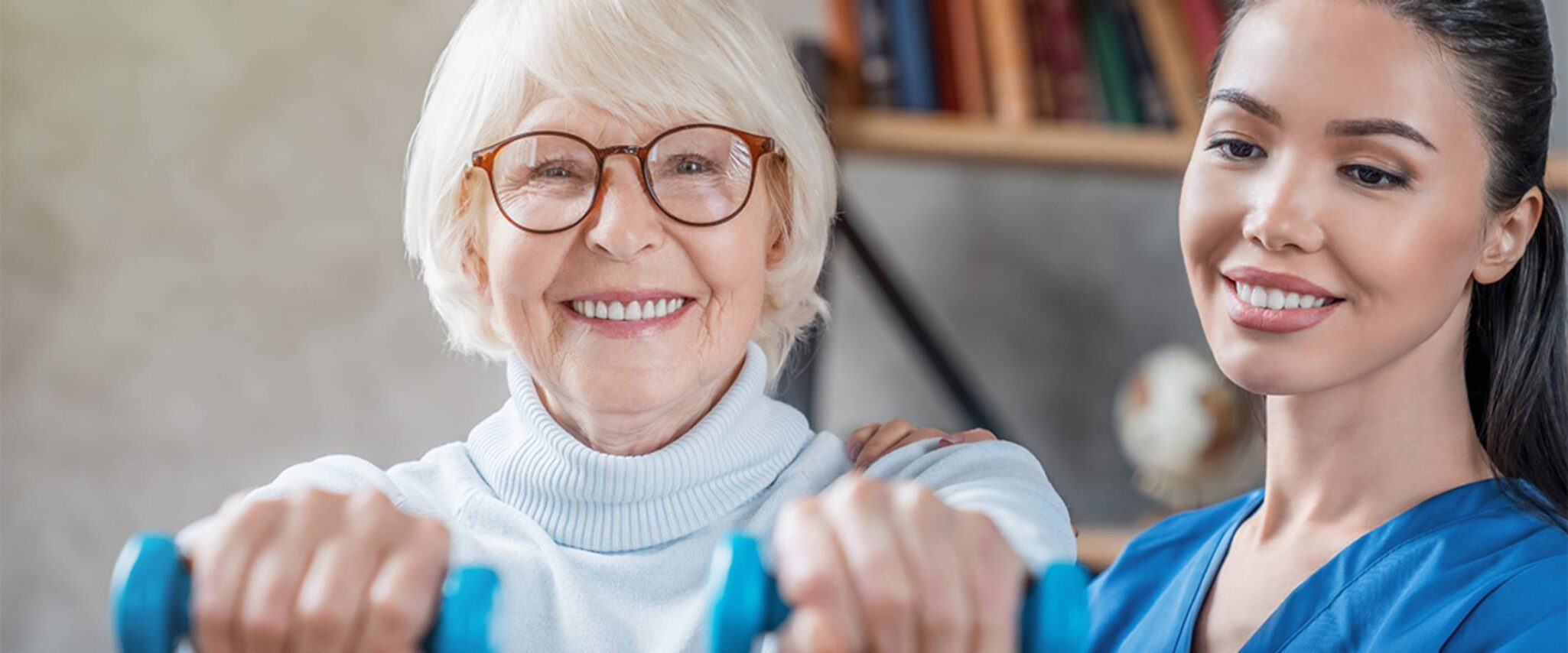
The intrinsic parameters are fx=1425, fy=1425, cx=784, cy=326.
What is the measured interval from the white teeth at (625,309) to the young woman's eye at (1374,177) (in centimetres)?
42

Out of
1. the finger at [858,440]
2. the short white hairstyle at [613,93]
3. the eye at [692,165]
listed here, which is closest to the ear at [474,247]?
the short white hairstyle at [613,93]

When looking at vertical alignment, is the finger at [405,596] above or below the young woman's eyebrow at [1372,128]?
below

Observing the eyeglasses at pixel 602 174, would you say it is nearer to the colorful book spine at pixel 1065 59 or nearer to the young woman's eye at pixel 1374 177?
the young woman's eye at pixel 1374 177

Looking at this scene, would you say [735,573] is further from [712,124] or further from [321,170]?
[321,170]

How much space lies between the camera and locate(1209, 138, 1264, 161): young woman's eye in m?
0.91

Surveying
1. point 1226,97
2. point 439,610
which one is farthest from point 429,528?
point 1226,97

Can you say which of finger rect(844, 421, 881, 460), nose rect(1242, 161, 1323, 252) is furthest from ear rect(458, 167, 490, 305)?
nose rect(1242, 161, 1323, 252)

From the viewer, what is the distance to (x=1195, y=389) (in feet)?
6.02

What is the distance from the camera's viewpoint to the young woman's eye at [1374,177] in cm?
87

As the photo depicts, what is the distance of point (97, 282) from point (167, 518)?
336mm

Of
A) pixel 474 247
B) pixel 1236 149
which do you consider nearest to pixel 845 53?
pixel 1236 149

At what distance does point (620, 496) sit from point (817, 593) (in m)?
0.30

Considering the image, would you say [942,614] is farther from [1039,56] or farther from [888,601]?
[1039,56]

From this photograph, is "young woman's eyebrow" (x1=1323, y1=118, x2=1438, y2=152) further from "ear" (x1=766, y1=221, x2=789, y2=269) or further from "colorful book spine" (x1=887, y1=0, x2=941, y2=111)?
"colorful book spine" (x1=887, y1=0, x2=941, y2=111)
